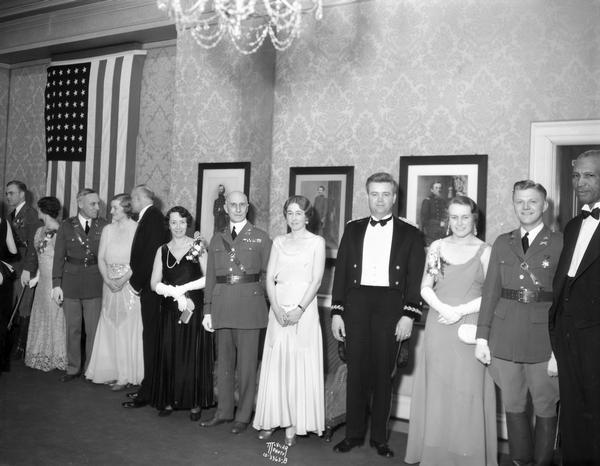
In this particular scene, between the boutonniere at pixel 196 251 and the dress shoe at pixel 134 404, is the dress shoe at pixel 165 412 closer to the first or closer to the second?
the dress shoe at pixel 134 404

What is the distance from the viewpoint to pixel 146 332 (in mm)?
5012

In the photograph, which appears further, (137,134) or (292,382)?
(137,134)

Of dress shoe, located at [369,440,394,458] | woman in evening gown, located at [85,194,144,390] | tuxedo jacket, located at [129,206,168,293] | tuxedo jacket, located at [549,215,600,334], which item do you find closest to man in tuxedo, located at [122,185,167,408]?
tuxedo jacket, located at [129,206,168,293]

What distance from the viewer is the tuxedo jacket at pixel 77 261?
18.8ft

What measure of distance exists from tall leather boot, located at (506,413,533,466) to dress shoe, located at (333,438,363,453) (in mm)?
971

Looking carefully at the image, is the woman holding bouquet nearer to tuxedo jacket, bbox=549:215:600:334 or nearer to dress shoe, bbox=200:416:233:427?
dress shoe, bbox=200:416:233:427

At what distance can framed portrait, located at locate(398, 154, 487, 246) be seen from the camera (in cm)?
473

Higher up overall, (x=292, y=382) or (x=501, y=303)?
(x=501, y=303)

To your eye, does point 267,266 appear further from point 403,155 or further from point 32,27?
point 32,27

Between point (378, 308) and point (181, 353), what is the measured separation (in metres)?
1.61

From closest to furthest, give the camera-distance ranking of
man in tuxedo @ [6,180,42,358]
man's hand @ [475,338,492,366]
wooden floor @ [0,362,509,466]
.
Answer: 1. man's hand @ [475,338,492,366]
2. wooden floor @ [0,362,509,466]
3. man in tuxedo @ [6,180,42,358]

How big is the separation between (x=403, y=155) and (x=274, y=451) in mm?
2573

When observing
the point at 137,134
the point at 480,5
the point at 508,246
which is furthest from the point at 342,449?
the point at 137,134

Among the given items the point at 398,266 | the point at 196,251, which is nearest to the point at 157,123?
the point at 196,251
